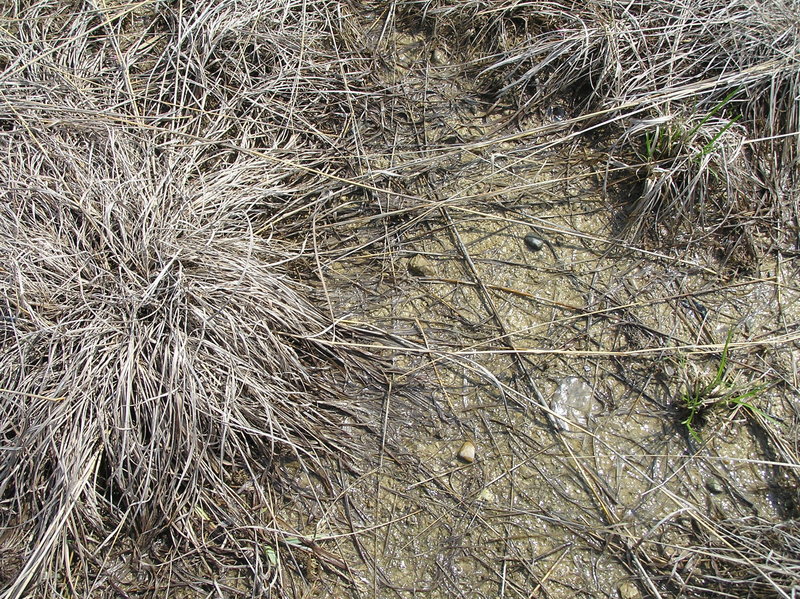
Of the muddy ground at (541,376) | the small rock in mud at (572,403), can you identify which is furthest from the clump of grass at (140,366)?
the small rock in mud at (572,403)

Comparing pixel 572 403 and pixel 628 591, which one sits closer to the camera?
pixel 628 591

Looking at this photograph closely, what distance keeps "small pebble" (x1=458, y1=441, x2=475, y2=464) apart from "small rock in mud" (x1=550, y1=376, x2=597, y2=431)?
0.25 meters

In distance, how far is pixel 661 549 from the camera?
1.62 metres

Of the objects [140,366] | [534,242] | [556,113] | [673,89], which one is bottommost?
[140,366]

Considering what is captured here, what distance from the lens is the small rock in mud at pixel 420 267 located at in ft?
6.38

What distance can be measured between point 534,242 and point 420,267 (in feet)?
1.22

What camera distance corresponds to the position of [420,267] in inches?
76.5

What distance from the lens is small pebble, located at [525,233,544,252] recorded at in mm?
1981

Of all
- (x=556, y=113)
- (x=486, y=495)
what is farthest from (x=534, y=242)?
(x=486, y=495)

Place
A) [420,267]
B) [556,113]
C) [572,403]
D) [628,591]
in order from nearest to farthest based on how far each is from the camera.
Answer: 1. [628,591]
2. [572,403]
3. [420,267]
4. [556,113]

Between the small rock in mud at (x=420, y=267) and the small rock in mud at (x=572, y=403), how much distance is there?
1.71 ft

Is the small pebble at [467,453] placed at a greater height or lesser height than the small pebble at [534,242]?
lesser

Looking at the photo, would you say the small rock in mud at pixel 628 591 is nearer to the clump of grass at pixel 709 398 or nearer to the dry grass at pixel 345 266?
the dry grass at pixel 345 266

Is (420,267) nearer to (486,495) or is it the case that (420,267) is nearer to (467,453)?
(467,453)
